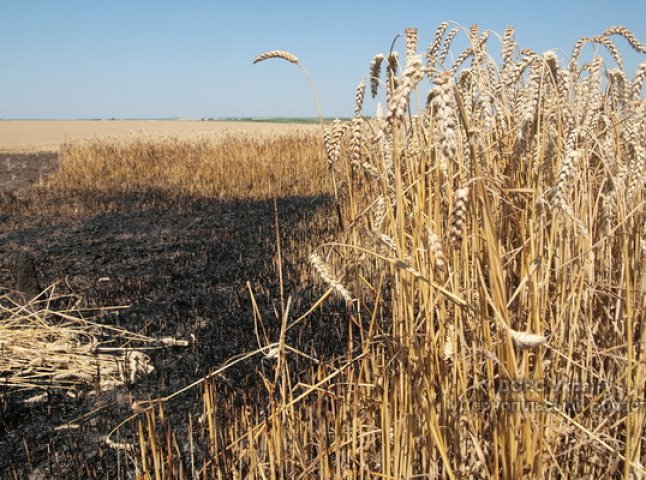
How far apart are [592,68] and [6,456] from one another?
2.65 metres

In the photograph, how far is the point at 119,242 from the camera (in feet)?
19.3

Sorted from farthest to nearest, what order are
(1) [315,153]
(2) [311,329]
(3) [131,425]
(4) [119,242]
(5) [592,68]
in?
(1) [315,153]
(4) [119,242]
(2) [311,329]
(3) [131,425]
(5) [592,68]

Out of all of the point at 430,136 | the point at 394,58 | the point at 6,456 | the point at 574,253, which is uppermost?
the point at 394,58

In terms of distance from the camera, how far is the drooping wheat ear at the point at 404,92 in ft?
2.51

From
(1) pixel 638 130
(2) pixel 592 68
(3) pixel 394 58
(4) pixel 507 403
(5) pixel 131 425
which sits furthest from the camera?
(5) pixel 131 425

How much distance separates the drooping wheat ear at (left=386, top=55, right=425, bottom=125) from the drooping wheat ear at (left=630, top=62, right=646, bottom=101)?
1323 millimetres

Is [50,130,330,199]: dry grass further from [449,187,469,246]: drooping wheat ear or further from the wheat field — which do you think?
[449,187,469,246]: drooping wheat ear

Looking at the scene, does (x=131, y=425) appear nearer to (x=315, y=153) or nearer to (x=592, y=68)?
(x=592, y=68)

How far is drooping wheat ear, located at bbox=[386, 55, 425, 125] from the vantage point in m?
0.77

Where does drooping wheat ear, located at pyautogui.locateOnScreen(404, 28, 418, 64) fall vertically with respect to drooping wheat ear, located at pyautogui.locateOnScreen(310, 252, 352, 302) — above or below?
above

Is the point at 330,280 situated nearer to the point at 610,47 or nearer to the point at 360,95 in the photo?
the point at 360,95

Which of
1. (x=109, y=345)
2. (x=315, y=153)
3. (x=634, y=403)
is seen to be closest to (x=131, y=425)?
(x=109, y=345)

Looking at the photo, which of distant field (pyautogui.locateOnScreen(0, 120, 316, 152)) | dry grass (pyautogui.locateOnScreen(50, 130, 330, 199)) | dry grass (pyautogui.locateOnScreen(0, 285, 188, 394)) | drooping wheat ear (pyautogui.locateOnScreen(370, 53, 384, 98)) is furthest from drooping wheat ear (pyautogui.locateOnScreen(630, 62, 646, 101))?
distant field (pyautogui.locateOnScreen(0, 120, 316, 152))

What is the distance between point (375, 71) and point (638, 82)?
42.3 inches
